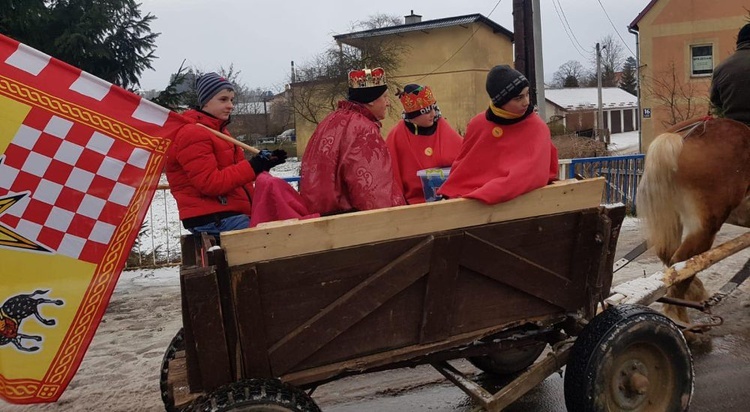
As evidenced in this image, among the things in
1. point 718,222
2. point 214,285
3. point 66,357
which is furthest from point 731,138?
point 66,357

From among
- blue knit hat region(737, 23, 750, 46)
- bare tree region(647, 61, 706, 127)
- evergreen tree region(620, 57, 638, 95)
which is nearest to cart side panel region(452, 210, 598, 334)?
blue knit hat region(737, 23, 750, 46)

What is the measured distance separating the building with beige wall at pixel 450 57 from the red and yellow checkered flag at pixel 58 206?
1127 inches

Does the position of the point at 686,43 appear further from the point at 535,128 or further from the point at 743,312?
the point at 535,128

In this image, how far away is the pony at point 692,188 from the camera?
431 centimetres

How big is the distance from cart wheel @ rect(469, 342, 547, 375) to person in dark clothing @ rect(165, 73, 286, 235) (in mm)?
1802

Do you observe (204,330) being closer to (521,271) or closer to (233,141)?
(233,141)

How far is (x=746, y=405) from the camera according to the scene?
3494 millimetres

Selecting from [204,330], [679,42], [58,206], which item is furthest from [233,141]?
[679,42]

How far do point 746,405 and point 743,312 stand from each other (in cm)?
188

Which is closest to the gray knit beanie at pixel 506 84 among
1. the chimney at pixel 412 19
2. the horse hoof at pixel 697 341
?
the horse hoof at pixel 697 341

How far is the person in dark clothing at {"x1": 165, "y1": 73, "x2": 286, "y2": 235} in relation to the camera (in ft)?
10.3

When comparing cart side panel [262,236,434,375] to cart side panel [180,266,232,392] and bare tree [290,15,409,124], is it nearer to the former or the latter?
cart side panel [180,266,232,392]

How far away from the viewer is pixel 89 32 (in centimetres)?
636

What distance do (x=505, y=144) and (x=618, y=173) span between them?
7598 millimetres
